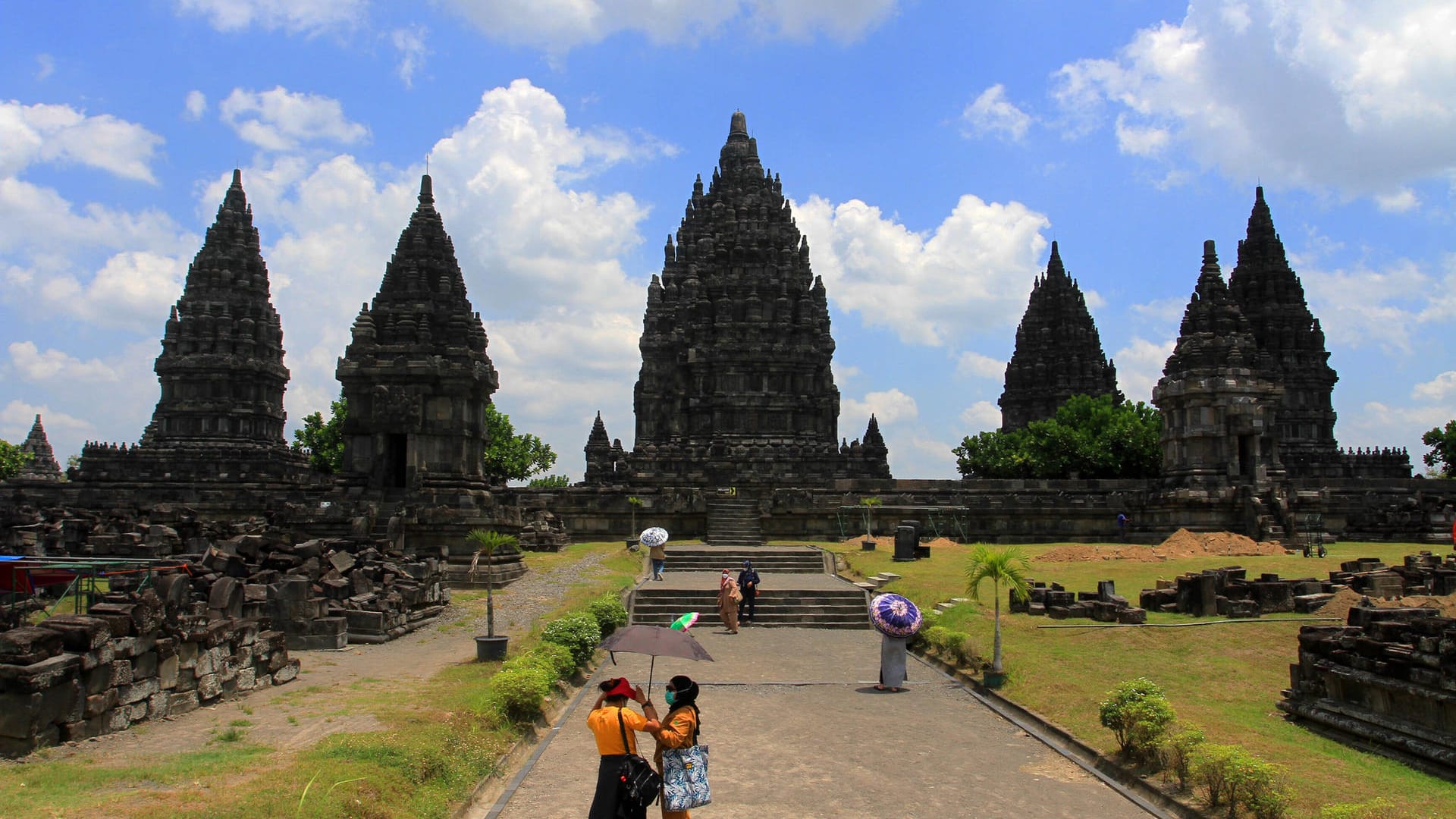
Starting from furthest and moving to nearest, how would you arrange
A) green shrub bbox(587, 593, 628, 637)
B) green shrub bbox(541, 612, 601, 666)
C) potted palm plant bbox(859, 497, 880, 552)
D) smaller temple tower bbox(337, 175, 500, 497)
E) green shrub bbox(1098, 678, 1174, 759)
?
1. potted palm plant bbox(859, 497, 880, 552)
2. smaller temple tower bbox(337, 175, 500, 497)
3. green shrub bbox(587, 593, 628, 637)
4. green shrub bbox(541, 612, 601, 666)
5. green shrub bbox(1098, 678, 1174, 759)

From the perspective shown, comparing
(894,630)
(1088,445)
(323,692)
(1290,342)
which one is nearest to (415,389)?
(323,692)

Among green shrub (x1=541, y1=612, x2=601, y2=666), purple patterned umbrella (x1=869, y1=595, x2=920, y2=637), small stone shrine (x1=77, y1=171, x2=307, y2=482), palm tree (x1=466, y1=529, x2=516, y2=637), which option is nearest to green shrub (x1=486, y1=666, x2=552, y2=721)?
green shrub (x1=541, y1=612, x2=601, y2=666)

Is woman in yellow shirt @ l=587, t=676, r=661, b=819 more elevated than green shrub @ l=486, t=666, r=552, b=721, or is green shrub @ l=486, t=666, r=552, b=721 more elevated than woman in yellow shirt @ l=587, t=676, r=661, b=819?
woman in yellow shirt @ l=587, t=676, r=661, b=819

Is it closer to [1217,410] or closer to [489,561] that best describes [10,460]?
[489,561]

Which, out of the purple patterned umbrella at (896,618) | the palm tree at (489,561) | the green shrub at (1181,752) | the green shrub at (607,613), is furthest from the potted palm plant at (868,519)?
the green shrub at (1181,752)

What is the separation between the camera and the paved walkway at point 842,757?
9680mm

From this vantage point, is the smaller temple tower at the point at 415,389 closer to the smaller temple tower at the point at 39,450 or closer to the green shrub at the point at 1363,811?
the green shrub at the point at 1363,811

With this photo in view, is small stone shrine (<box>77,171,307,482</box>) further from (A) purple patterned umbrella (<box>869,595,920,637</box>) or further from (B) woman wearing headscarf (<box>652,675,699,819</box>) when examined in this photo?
(B) woman wearing headscarf (<box>652,675,699,819</box>)

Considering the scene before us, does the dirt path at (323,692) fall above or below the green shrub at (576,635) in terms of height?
below

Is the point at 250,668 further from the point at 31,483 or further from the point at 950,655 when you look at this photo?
the point at 31,483

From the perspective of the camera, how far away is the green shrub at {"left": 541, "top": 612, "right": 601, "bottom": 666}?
16172 mm

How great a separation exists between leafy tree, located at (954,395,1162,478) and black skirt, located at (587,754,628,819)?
45.4 metres

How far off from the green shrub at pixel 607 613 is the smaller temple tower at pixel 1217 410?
89.2 feet

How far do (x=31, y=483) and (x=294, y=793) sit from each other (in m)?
44.6
